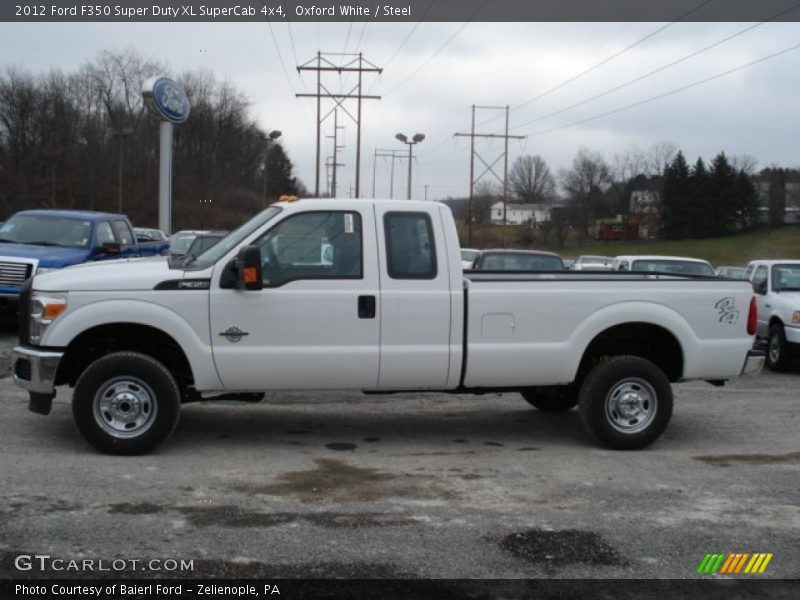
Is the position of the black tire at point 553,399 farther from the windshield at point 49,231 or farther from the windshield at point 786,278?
the windshield at point 49,231

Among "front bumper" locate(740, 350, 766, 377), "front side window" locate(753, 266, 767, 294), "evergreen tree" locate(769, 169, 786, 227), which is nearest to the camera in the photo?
"front bumper" locate(740, 350, 766, 377)

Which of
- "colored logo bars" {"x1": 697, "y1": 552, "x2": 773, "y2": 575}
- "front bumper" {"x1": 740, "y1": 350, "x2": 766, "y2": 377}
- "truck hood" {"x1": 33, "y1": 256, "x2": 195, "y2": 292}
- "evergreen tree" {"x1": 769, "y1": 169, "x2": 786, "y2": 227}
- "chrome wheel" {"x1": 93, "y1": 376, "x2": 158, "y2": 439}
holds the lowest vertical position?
"colored logo bars" {"x1": 697, "y1": 552, "x2": 773, "y2": 575}

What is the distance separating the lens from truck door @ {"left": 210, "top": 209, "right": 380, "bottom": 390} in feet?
21.6

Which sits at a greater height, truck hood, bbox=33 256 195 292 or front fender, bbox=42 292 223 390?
truck hood, bbox=33 256 195 292

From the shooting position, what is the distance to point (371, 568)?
454 cm

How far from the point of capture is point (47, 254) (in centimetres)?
1312

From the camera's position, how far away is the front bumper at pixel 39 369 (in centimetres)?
643

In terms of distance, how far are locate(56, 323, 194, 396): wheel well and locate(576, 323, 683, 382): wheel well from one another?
3.58 metres

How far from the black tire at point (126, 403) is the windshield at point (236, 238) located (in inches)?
38.1

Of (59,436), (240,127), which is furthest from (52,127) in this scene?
(59,436)

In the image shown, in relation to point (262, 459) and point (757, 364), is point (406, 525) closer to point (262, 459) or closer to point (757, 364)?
point (262, 459)

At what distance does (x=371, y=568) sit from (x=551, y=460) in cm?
279

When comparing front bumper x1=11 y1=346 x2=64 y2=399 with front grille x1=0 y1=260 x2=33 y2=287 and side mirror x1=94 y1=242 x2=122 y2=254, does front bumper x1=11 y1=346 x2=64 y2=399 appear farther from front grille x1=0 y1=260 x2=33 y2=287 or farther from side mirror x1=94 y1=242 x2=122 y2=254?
side mirror x1=94 y1=242 x2=122 y2=254

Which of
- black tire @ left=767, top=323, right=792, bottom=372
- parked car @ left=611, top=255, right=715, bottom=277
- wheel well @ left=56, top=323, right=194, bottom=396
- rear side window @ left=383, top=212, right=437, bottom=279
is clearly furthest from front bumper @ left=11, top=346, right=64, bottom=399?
parked car @ left=611, top=255, right=715, bottom=277
